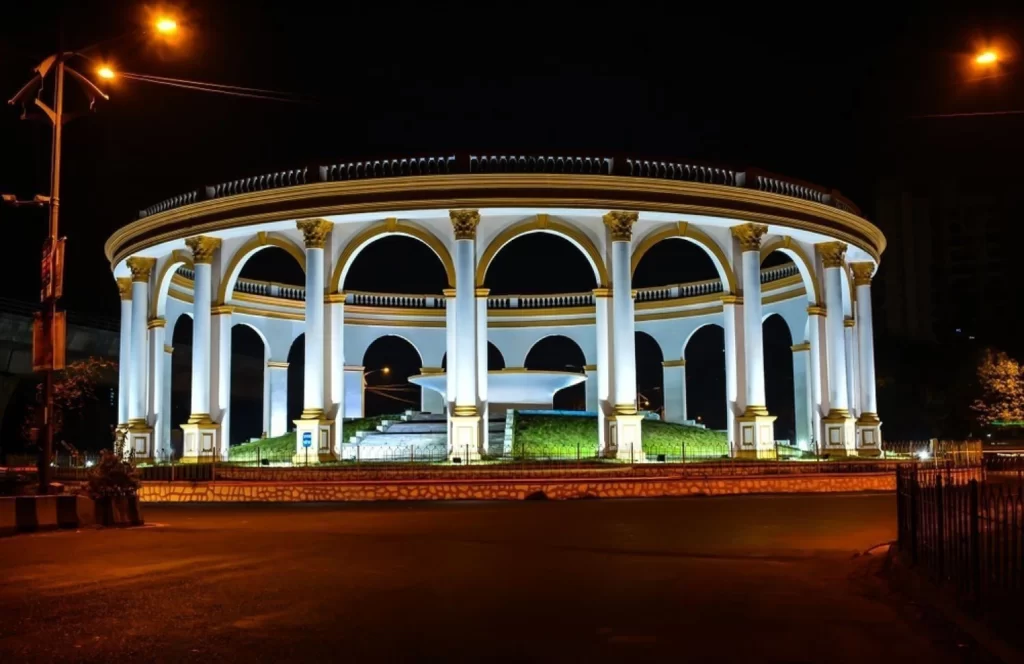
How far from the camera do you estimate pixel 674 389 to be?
44438mm

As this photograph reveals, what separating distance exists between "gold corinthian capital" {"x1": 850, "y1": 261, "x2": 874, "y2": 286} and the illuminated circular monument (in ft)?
0.16

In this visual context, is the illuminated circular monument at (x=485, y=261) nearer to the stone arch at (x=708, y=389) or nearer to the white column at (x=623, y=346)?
the white column at (x=623, y=346)

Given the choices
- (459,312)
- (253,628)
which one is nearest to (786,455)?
(459,312)

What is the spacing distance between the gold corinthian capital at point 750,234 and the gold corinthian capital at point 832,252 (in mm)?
3484

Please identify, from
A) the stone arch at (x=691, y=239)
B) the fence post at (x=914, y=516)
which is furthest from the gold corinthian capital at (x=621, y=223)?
the fence post at (x=914, y=516)

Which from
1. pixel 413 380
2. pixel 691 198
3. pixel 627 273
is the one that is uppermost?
pixel 691 198

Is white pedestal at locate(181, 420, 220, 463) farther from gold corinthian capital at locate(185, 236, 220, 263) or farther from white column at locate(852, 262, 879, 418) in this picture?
white column at locate(852, 262, 879, 418)

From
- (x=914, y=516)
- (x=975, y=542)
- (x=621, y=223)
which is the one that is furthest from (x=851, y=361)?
(x=975, y=542)

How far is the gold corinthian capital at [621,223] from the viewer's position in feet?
96.9

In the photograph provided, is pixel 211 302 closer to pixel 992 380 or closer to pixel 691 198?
pixel 691 198

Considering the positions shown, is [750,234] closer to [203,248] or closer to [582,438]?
[582,438]

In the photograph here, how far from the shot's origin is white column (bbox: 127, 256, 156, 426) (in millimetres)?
35094

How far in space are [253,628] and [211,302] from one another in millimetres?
25662

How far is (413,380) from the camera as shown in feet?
127
